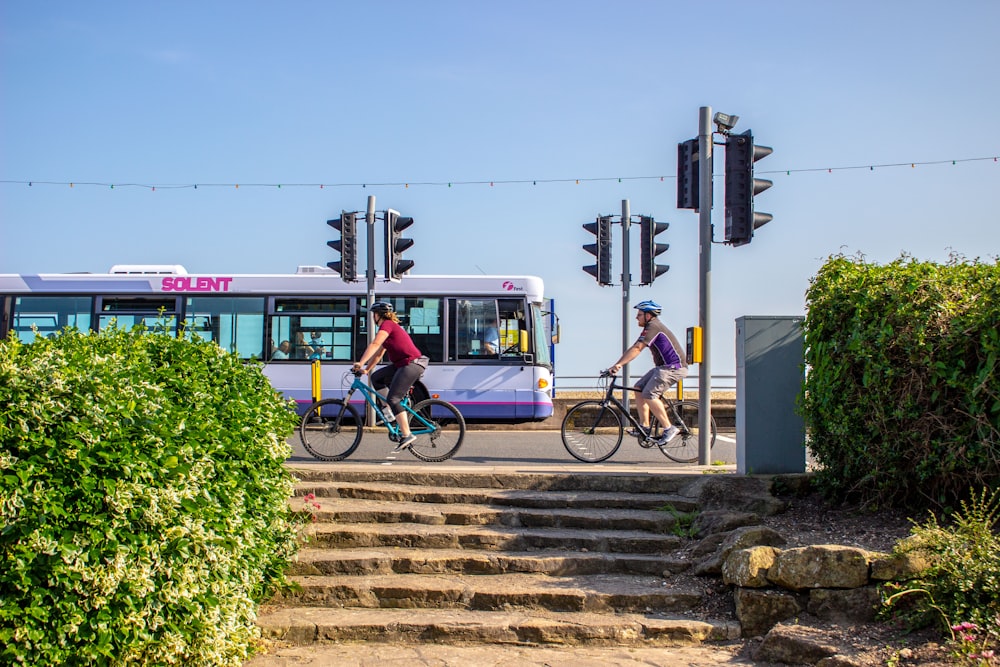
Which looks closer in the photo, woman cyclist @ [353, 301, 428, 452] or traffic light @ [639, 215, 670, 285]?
woman cyclist @ [353, 301, 428, 452]

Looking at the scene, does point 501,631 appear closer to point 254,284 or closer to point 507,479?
point 507,479

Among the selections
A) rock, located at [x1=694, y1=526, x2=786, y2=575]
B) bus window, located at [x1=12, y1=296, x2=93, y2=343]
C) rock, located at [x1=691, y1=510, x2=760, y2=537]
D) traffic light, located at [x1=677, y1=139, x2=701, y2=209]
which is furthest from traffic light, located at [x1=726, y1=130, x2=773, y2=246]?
bus window, located at [x1=12, y1=296, x2=93, y2=343]

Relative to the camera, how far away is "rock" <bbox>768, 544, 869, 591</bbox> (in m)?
5.84

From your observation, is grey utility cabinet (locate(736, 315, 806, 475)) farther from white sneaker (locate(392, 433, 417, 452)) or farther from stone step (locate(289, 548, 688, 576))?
white sneaker (locate(392, 433, 417, 452))

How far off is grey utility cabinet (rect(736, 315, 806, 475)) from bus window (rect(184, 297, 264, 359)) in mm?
11543

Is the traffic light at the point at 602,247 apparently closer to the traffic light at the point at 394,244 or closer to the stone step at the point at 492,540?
the traffic light at the point at 394,244

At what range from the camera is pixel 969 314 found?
20.3ft

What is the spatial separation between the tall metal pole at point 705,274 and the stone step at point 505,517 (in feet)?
9.59

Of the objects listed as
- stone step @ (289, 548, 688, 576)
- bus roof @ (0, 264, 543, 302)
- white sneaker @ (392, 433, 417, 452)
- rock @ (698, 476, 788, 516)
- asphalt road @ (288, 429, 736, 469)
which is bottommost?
stone step @ (289, 548, 688, 576)

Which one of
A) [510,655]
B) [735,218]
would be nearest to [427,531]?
[510,655]

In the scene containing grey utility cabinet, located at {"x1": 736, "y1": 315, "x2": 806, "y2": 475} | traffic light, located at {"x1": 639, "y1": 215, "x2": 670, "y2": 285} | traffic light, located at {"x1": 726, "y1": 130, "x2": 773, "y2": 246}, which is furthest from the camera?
traffic light, located at {"x1": 639, "y1": 215, "x2": 670, "y2": 285}

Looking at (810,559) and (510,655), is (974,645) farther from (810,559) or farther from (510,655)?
(510,655)

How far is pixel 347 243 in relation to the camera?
15.5 metres

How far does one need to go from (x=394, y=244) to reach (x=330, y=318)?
121 inches
